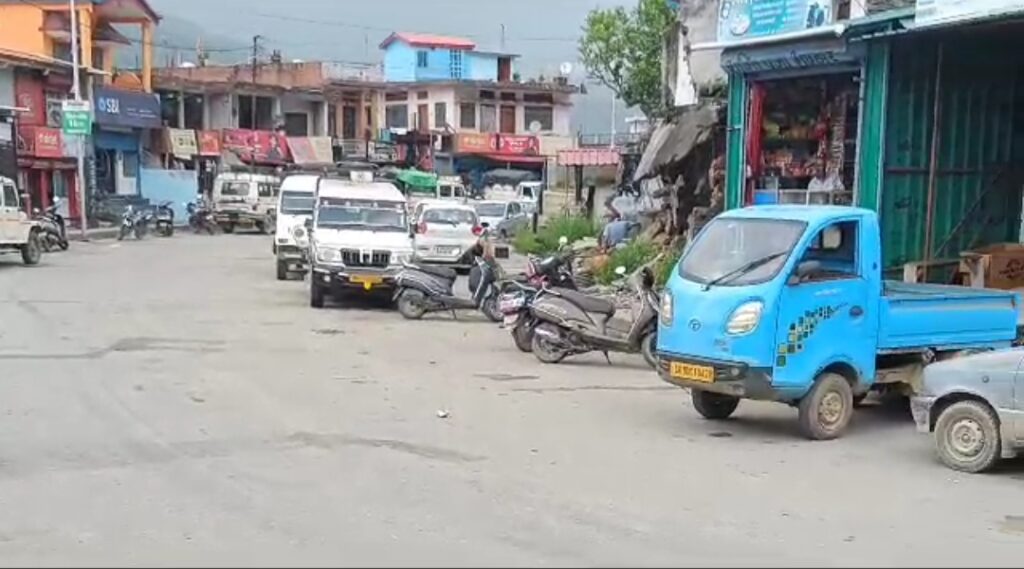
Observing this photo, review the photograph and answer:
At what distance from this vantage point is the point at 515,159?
68938 mm

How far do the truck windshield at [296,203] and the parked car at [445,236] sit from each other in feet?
8.09

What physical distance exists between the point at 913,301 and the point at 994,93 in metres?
→ 8.26

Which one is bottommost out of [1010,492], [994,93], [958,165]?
[1010,492]

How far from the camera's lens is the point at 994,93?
17188mm

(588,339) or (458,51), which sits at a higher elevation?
(458,51)

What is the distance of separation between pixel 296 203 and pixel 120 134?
87.4 ft

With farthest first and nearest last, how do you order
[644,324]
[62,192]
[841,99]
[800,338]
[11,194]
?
1. [62,192]
2. [11,194]
3. [841,99]
4. [644,324]
5. [800,338]

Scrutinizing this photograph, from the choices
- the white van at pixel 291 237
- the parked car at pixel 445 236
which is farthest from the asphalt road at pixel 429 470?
the parked car at pixel 445 236

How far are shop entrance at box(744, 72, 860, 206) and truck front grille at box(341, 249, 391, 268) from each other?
20.1ft

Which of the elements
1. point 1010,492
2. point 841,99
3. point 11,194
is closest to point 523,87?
point 11,194

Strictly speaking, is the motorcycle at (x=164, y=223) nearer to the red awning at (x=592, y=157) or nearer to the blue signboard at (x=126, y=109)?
the blue signboard at (x=126, y=109)

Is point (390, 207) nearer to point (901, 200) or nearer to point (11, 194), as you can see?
point (901, 200)

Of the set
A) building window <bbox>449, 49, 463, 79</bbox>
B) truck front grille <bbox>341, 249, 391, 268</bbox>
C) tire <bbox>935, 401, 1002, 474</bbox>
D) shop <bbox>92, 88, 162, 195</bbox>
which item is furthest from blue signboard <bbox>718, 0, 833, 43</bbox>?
building window <bbox>449, 49, 463, 79</bbox>

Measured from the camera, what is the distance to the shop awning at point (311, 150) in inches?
2365
